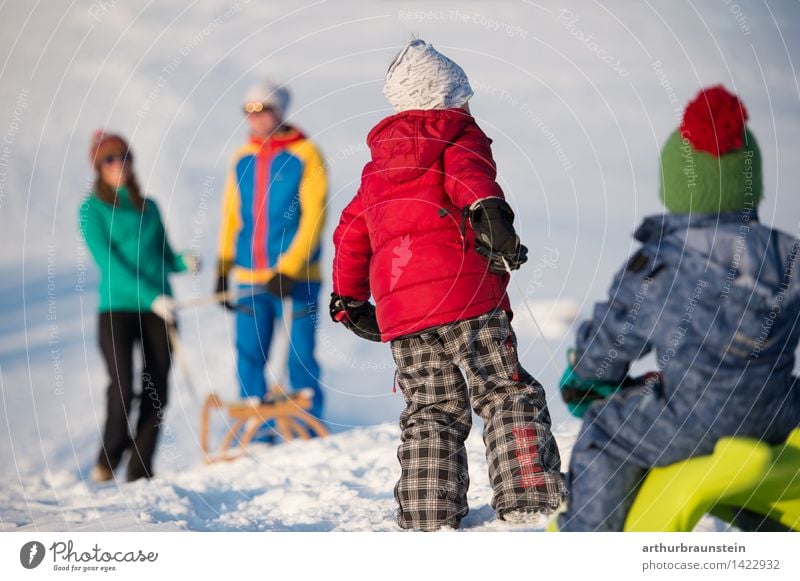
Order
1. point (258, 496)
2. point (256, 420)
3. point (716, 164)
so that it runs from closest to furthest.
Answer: point (716, 164) < point (258, 496) < point (256, 420)

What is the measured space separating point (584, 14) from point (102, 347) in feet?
5.81

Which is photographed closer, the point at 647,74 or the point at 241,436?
the point at 647,74

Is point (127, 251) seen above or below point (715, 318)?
above

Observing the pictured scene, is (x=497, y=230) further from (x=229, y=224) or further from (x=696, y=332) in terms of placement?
(x=229, y=224)

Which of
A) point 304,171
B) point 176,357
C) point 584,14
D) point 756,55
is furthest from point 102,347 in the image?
point 756,55

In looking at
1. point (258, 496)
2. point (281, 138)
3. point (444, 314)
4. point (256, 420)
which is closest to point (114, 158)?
point (281, 138)

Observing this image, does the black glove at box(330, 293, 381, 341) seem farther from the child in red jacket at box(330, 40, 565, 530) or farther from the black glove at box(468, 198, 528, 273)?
the black glove at box(468, 198, 528, 273)

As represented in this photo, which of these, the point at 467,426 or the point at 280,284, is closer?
the point at 467,426

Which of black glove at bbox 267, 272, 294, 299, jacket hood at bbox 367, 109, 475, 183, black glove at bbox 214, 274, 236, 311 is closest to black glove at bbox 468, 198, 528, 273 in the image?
jacket hood at bbox 367, 109, 475, 183

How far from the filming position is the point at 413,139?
2.59 metres

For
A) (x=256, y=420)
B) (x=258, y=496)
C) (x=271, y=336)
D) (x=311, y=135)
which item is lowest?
(x=258, y=496)

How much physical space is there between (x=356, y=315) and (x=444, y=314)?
32 cm
